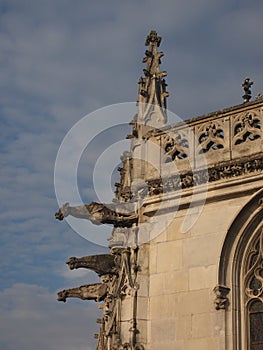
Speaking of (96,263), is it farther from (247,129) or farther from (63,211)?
(247,129)

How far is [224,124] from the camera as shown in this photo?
11984 mm

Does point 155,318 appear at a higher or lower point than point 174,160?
lower

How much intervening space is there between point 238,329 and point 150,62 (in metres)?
5.58

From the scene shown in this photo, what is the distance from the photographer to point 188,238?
11523 mm

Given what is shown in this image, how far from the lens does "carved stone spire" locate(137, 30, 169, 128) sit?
1312 centimetres

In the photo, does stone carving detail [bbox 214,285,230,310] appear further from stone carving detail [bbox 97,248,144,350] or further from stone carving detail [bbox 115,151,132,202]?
stone carving detail [bbox 115,151,132,202]

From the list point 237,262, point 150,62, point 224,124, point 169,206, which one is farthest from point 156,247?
point 150,62

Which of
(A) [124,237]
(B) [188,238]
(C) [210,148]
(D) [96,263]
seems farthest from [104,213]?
(C) [210,148]

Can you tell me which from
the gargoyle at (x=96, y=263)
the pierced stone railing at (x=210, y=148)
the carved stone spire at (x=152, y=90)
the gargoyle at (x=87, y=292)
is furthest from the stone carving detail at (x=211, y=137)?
the gargoyle at (x=87, y=292)

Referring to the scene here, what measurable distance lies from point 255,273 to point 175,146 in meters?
2.69

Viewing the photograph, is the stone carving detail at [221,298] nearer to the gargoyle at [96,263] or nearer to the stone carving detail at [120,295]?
the stone carving detail at [120,295]

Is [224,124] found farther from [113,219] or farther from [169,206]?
[113,219]

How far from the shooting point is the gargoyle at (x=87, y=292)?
1292 cm

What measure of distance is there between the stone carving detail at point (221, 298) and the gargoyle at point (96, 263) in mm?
2074
